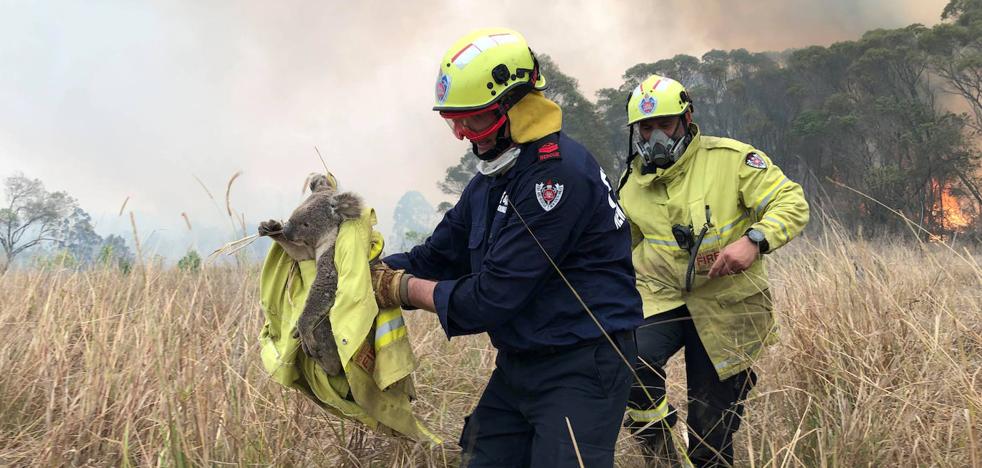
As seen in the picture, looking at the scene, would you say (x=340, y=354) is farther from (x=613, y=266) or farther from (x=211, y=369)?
(x=613, y=266)

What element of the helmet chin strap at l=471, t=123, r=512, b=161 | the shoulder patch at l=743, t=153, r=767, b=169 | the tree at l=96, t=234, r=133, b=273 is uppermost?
the tree at l=96, t=234, r=133, b=273

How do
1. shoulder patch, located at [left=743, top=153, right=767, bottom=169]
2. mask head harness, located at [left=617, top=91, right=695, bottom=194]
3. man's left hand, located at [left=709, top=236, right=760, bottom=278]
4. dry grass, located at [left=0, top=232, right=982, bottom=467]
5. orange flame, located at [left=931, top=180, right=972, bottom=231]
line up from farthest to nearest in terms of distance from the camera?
orange flame, located at [left=931, top=180, right=972, bottom=231]
mask head harness, located at [left=617, top=91, right=695, bottom=194]
shoulder patch, located at [left=743, top=153, right=767, bottom=169]
man's left hand, located at [left=709, top=236, right=760, bottom=278]
dry grass, located at [left=0, top=232, right=982, bottom=467]

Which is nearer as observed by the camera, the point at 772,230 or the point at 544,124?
the point at 544,124

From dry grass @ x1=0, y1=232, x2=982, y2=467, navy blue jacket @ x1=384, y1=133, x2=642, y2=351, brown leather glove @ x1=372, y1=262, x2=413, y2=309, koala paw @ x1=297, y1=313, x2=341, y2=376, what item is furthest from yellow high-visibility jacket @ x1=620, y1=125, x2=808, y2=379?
koala paw @ x1=297, y1=313, x2=341, y2=376

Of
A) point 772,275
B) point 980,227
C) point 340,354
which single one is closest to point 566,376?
point 340,354

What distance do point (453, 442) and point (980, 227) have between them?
90.9 ft

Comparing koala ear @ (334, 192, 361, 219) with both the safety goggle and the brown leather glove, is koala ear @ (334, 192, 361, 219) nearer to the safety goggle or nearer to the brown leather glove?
the brown leather glove

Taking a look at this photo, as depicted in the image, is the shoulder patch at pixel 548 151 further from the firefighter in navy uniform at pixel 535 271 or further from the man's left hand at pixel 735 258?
the man's left hand at pixel 735 258

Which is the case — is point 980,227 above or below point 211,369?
below

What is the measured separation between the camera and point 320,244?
2.32 metres

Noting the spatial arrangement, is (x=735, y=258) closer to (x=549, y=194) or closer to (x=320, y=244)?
(x=549, y=194)

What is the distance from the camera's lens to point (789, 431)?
3.08m

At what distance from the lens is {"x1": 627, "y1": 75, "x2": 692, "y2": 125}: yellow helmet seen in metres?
3.69

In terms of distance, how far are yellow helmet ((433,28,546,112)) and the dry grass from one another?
4.20ft
